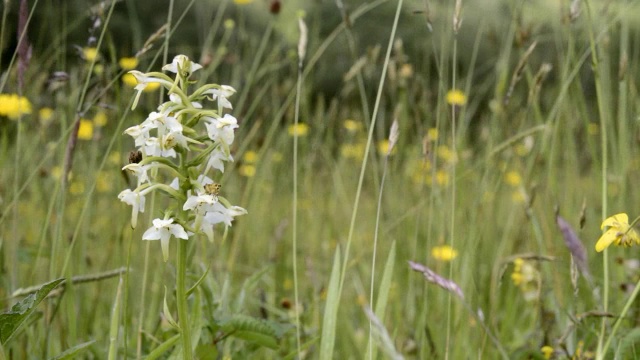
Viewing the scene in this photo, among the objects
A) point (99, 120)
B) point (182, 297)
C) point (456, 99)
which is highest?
point (456, 99)

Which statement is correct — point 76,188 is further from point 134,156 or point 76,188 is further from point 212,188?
point 212,188

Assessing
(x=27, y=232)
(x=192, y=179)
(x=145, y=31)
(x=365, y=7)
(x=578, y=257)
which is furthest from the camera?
(x=145, y=31)

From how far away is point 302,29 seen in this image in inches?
35.1

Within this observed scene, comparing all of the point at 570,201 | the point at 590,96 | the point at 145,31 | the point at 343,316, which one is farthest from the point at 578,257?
the point at 590,96

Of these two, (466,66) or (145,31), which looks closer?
(145,31)

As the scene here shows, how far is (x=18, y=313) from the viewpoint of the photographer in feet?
2.08

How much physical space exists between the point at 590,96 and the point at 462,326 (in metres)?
4.07

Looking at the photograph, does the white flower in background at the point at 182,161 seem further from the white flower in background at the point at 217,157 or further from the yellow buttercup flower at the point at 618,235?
the yellow buttercup flower at the point at 618,235

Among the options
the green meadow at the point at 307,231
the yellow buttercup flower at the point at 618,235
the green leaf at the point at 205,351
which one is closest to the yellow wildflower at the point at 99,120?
the green meadow at the point at 307,231

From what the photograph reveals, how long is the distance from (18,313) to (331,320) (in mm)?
290

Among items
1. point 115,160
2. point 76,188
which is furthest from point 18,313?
point 76,188

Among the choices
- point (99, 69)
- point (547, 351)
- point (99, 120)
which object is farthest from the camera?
point (99, 120)

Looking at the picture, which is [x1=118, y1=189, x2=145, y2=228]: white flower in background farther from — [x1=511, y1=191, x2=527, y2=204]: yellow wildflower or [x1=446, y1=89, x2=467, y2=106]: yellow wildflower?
[x1=511, y1=191, x2=527, y2=204]: yellow wildflower

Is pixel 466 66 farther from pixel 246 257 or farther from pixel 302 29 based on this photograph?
pixel 302 29
